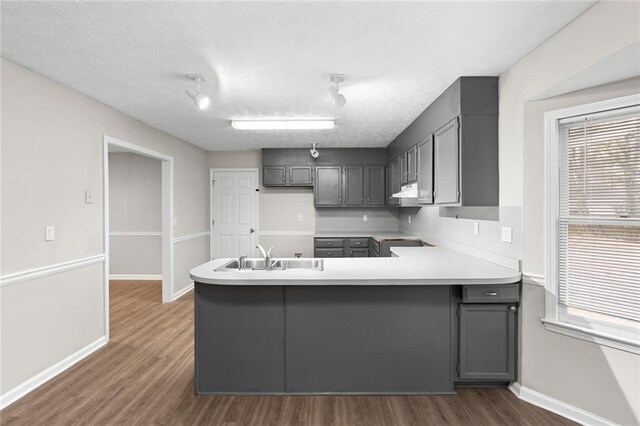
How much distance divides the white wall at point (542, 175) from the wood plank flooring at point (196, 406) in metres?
0.27

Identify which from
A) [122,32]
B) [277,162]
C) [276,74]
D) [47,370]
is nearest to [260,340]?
[47,370]

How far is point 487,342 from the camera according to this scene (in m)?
2.44

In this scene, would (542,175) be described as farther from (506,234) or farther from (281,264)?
(281,264)

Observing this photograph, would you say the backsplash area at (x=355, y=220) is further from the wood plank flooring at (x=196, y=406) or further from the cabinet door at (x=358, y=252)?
the wood plank flooring at (x=196, y=406)

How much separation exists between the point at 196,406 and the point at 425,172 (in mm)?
2995

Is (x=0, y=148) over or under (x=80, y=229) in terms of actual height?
over

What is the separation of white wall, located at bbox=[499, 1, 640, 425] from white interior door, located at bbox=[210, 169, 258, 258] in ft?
14.8

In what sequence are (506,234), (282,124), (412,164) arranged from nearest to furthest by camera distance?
(506,234) → (282,124) → (412,164)

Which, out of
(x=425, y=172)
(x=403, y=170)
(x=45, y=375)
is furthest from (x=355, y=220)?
(x=45, y=375)

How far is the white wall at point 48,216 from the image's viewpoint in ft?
7.88

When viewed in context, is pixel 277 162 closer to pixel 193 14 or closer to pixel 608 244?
pixel 193 14

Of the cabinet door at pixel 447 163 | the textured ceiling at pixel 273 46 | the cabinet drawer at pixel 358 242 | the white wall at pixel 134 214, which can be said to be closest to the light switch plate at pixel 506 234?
the cabinet door at pixel 447 163

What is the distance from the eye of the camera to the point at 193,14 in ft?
6.00

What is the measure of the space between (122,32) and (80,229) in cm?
197
